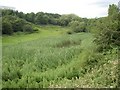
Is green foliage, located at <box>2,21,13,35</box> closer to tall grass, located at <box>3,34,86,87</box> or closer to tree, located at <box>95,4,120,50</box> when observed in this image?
tall grass, located at <box>3,34,86,87</box>

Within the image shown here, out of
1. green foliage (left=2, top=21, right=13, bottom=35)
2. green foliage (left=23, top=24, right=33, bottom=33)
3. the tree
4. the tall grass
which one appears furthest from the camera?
green foliage (left=23, top=24, right=33, bottom=33)

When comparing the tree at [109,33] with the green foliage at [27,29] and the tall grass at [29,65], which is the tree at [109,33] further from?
the green foliage at [27,29]

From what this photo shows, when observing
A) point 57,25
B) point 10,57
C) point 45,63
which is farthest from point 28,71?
point 57,25

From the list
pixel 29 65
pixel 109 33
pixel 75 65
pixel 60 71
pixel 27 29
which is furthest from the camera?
pixel 27 29

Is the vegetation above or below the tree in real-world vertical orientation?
below

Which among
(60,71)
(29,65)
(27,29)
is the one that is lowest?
(27,29)

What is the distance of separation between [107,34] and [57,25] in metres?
29.3

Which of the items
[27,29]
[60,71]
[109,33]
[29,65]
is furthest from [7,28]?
[60,71]

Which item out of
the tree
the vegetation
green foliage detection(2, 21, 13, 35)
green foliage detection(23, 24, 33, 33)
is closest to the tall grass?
the vegetation

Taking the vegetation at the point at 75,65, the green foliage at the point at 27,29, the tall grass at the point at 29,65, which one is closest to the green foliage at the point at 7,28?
the green foliage at the point at 27,29

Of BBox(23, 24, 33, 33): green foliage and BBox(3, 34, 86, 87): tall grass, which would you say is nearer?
BBox(3, 34, 86, 87): tall grass

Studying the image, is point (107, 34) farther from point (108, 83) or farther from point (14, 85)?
point (14, 85)

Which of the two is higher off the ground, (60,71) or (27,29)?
(60,71)

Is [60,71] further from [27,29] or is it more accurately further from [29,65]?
[27,29]
